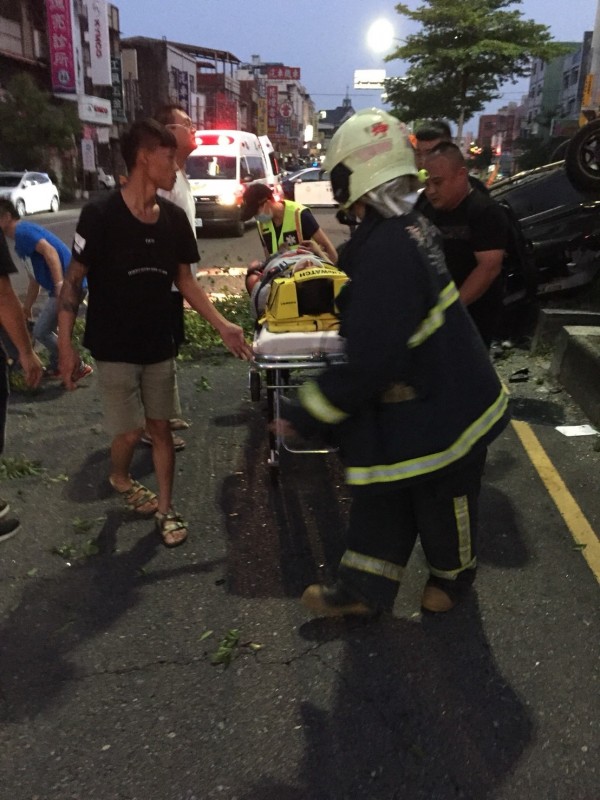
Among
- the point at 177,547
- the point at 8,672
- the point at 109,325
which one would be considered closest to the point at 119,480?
the point at 177,547

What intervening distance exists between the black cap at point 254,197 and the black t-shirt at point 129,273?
153 cm

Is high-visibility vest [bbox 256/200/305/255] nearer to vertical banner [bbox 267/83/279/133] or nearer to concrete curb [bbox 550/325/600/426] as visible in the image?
concrete curb [bbox 550/325/600/426]

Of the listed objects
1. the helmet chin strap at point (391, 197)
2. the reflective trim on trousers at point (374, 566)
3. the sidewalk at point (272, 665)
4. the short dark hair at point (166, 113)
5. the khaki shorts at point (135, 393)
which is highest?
the short dark hair at point (166, 113)

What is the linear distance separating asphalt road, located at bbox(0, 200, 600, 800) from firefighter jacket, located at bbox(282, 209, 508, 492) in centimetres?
79

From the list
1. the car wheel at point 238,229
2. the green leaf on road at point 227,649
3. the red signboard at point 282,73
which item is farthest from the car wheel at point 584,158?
the red signboard at point 282,73

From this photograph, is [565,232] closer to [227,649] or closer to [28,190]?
[227,649]

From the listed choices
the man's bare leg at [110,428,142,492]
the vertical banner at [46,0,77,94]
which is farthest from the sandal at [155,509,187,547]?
the vertical banner at [46,0,77,94]

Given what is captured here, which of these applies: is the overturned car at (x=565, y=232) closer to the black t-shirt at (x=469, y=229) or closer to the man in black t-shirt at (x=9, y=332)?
the black t-shirt at (x=469, y=229)

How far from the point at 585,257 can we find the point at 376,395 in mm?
6263

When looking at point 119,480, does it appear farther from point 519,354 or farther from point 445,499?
point 519,354

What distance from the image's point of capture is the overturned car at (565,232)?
7930 mm

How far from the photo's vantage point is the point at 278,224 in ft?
17.7

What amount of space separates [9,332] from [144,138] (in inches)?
44.0

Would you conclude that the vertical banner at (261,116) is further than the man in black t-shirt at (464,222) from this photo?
Yes
